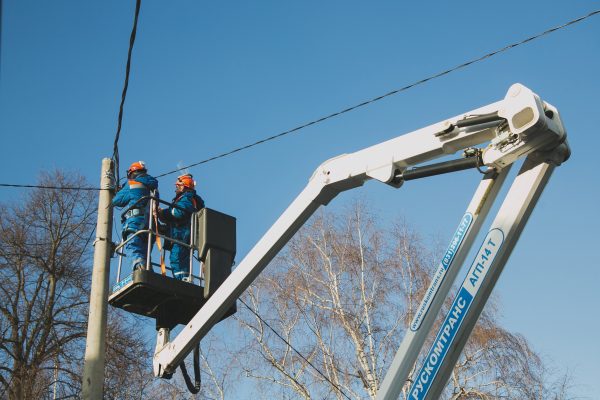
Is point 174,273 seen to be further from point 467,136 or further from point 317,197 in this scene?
point 467,136

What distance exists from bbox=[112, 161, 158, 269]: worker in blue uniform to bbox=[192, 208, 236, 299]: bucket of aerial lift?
4.01 feet

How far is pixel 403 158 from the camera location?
561cm

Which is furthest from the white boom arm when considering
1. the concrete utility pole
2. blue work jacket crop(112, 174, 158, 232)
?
blue work jacket crop(112, 174, 158, 232)

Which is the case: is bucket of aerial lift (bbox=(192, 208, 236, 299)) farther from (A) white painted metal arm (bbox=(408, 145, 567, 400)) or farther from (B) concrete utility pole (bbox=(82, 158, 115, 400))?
(A) white painted metal arm (bbox=(408, 145, 567, 400))

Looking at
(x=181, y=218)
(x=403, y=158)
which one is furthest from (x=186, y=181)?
(x=403, y=158)

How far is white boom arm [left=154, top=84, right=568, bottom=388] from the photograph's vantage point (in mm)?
4957

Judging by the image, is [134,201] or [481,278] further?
[134,201]

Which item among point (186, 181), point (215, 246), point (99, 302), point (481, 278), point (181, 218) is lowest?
point (99, 302)

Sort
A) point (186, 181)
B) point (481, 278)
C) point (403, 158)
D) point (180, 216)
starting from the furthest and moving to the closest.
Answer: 1. point (186, 181)
2. point (180, 216)
3. point (403, 158)
4. point (481, 278)

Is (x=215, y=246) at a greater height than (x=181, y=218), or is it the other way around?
(x=181, y=218)

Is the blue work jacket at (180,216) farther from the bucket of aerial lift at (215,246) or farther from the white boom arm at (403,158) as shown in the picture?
the white boom arm at (403,158)

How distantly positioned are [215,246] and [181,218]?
5.70 feet

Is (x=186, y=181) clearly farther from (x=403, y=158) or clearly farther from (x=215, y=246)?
(x=403, y=158)

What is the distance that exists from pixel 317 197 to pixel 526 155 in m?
1.68
